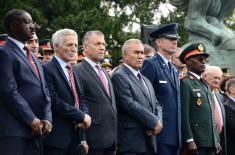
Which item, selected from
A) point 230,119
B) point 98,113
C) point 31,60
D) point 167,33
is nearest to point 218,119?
point 230,119

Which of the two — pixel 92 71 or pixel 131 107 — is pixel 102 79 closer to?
pixel 92 71

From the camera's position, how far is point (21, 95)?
6152mm

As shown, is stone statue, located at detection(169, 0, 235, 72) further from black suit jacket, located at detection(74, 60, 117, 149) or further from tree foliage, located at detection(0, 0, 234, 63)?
tree foliage, located at detection(0, 0, 234, 63)

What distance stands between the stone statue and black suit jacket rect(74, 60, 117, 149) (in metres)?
6.79

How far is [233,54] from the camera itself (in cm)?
1364

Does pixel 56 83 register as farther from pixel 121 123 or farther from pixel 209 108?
pixel 209 108

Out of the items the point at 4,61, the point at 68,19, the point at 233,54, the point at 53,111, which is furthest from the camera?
the point at 68,19

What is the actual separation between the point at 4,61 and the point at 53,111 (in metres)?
0.89

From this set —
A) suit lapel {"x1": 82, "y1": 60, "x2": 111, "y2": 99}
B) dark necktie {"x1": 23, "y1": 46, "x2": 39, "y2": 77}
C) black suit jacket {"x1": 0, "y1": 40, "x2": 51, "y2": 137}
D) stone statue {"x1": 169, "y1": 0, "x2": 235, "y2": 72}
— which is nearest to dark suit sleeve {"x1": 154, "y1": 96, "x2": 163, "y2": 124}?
suit lapel {"x1": 82, "y1": 60, "x2": 111, "y2": 99}

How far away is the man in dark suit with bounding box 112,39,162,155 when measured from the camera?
7.32 metres

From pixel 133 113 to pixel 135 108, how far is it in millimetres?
62

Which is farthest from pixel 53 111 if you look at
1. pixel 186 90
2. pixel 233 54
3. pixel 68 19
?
pixel 68 19

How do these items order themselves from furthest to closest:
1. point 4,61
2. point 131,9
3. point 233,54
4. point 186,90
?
point 131,9, point 233,54, point 186,90, point 4,61

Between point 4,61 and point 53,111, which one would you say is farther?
point 53,111
